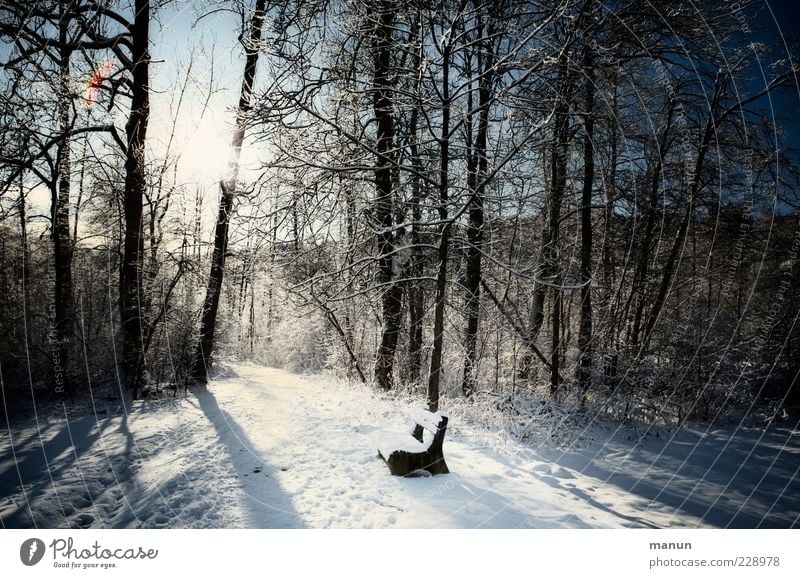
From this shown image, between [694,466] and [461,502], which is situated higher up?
[461,502]

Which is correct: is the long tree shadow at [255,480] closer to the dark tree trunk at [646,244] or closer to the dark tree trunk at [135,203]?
the dark tree trunk at [135,203]

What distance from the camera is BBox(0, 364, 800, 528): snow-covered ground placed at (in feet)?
8.72

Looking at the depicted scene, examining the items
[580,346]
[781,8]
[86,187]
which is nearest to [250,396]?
[86,187]

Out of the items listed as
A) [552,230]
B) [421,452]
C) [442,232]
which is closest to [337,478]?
[421,452]

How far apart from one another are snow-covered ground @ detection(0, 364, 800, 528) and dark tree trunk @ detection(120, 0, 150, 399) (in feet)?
4.28

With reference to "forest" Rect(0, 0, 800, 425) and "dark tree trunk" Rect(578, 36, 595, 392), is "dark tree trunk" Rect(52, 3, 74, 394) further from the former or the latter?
"dark tree trunk" Rect(578, 36, 595, 392)

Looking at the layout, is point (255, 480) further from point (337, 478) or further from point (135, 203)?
point (135, 203)

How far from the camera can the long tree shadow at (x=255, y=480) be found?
268 centimetres

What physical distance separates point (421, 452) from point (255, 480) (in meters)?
1.80

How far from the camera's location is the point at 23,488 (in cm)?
251

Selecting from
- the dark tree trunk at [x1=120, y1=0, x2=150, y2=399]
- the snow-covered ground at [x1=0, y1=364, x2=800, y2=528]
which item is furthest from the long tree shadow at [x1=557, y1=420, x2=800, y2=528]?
the dark tree trunk at [x1=120, y1=0, x2=150, y2=399]

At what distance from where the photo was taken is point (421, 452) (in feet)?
11.6

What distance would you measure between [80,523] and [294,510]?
1.67m

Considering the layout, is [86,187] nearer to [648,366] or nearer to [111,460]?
[111,460]
